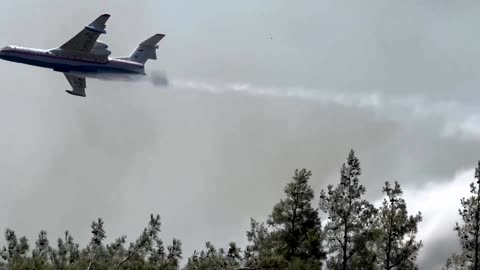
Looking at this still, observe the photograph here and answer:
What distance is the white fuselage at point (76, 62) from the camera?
107 metres

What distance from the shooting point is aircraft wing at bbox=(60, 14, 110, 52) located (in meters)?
108

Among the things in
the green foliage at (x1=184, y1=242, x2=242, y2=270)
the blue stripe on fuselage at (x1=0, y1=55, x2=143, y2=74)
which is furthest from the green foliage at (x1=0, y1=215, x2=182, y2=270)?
the blue stripe on fuselage at (x1=0, y1=55, x2=143, y2=74)

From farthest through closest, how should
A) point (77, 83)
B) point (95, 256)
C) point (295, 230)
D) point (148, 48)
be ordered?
point (148, 48) → point (77, 83) → point (295, 230) → point (95, 256)

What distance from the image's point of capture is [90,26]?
356 ft

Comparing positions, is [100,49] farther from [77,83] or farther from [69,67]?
[77,83]

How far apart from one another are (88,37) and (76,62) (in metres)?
3.29

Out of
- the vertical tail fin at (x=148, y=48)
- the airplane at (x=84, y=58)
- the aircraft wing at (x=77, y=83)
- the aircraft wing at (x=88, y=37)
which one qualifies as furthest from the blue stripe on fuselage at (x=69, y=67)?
the vertical tail fin at (x=148, y=48)

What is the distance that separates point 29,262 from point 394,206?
1846 inches

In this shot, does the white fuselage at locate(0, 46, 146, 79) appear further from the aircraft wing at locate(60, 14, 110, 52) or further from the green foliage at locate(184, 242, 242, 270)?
the green foliage at locate(184, 242, 242, 270)

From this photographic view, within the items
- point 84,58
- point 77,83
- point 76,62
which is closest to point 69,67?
point 76,62

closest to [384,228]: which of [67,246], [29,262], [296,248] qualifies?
[296,248]

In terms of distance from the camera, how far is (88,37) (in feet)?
358

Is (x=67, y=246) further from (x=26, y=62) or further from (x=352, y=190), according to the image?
(x=26, y=62)

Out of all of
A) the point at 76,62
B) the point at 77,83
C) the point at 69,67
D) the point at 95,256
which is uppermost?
the point at 77,83
